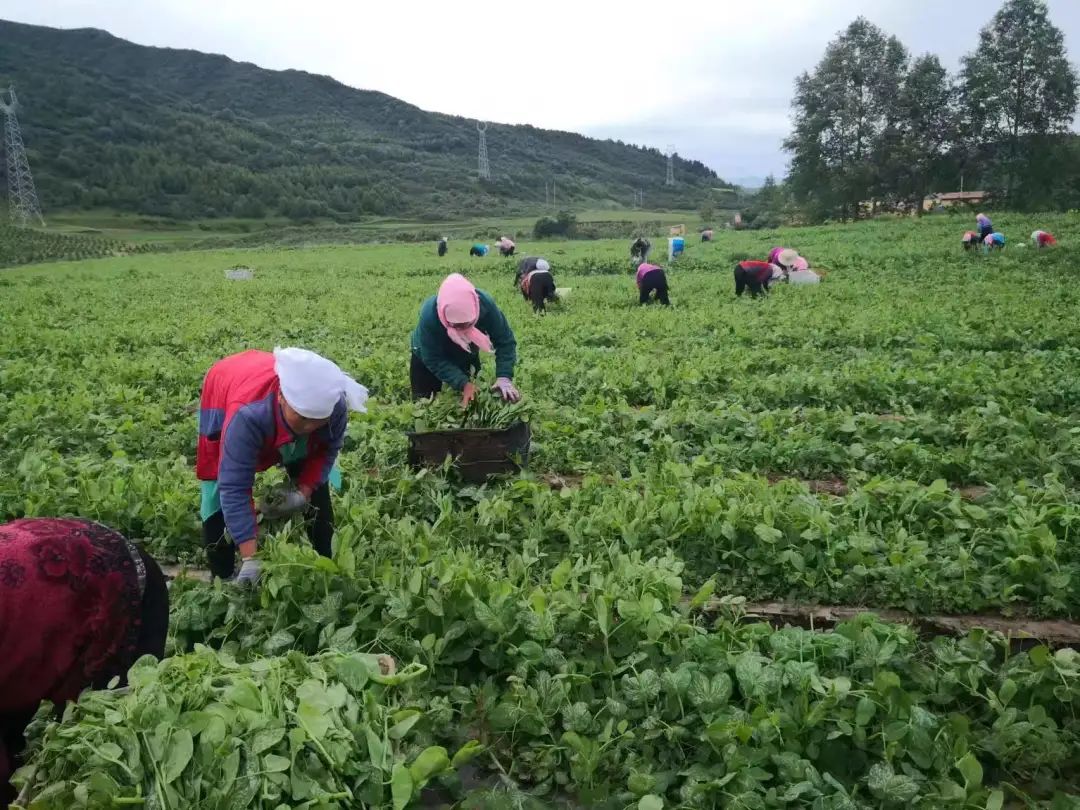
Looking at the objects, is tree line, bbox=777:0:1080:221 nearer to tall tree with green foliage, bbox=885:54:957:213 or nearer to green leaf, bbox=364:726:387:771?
tall tree with green foliage, bbox=885:54:957:213

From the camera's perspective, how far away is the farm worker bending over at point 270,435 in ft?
9.14

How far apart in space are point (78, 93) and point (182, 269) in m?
85.6

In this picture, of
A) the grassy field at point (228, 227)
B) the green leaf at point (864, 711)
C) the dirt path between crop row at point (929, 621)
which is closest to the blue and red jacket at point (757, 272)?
the dirt path between crop row at point (929, 621)

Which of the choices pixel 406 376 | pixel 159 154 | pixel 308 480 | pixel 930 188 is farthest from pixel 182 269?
pixel 159 154

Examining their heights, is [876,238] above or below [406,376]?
above

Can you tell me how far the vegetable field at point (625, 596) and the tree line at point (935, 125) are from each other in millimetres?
31134

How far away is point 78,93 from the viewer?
304ft

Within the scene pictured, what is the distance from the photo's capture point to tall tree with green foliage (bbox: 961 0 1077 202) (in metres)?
32.5

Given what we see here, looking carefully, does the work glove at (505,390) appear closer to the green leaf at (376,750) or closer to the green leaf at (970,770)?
the green leaf at (376,750)

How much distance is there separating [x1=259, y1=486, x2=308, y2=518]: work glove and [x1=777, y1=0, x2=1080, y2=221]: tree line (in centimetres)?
3624

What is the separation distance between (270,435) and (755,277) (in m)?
11.9

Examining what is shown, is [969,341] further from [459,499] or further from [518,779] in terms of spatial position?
[518,779]

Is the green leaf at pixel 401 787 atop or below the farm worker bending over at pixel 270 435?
below

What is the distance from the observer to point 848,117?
38.0 meters
